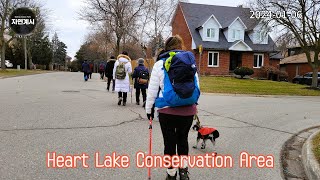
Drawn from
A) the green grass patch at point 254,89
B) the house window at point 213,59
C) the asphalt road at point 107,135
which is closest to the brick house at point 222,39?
the house window at point 213,59

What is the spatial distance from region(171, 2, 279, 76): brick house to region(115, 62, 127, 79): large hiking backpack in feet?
85.0

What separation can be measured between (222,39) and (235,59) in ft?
10.00

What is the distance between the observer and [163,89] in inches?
163

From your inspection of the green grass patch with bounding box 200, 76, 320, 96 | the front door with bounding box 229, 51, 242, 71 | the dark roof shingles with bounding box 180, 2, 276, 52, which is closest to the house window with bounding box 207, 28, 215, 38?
the dark roof shingles with bounding box 180, 2, 276, 52

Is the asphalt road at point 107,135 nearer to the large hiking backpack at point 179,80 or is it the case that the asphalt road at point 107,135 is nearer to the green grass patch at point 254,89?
the large hiking backpack at point 179,80

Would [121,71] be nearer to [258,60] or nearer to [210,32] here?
[210,32]

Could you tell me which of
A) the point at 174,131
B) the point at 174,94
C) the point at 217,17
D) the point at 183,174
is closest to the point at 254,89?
the point at 183,174

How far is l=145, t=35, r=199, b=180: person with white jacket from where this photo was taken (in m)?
4.15

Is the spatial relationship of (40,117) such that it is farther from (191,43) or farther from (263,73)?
(263,73)

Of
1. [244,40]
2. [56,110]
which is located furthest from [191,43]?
[56,110]

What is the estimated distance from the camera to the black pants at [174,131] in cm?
418

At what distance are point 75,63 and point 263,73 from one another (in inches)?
2584

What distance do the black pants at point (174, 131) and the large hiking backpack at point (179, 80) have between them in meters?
0.21

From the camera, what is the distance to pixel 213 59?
37062mm
